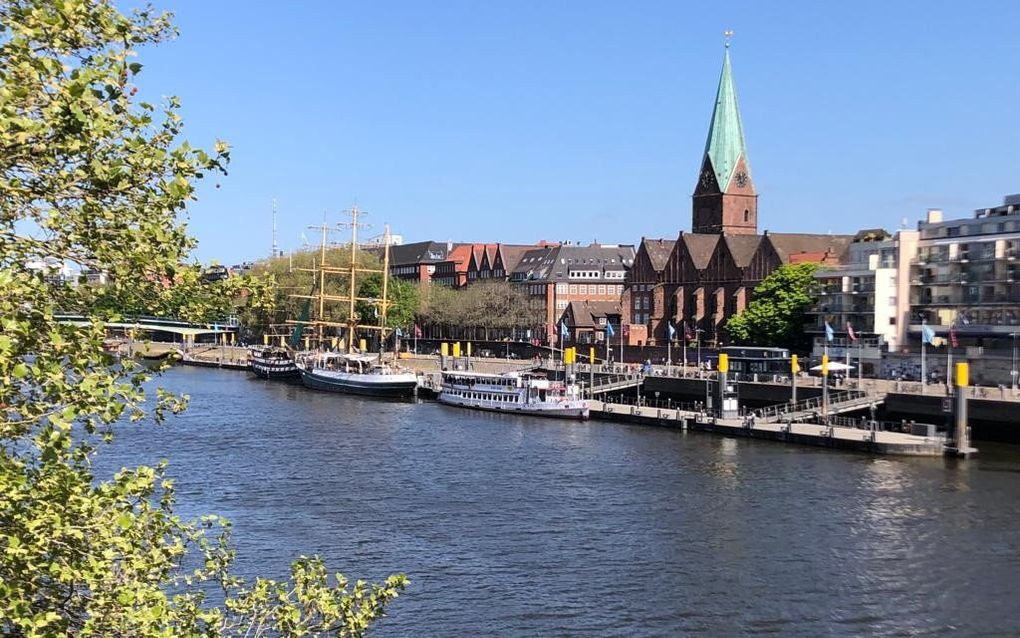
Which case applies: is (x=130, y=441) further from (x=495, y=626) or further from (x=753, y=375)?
(x=753, y=375)

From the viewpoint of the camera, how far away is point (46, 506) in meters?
12.9

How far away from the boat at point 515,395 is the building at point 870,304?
81.2ft

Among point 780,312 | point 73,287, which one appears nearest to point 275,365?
point 780,312

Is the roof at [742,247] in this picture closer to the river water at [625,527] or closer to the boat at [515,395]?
the boat at [515,395]

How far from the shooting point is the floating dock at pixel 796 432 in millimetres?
64312

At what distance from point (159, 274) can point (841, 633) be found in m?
24.4

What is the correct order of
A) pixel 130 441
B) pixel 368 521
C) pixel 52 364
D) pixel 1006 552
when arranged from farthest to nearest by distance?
1. pixel 130 441
2. pixel 368 521
3. pixel 1006 552
4. pixel 52 364

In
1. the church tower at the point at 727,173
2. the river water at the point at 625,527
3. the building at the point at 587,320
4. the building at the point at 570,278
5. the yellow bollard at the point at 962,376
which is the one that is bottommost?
the river water at the point at 625,527

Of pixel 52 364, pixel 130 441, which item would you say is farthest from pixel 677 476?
pixel 52 364

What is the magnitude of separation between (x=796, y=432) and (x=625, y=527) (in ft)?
93.3

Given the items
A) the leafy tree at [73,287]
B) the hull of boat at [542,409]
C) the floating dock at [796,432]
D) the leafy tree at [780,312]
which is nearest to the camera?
the leafy tree at [73,287]

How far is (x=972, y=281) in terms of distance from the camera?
9612 centimetres

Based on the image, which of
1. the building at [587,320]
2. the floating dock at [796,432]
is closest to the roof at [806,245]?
the building at [587,320]

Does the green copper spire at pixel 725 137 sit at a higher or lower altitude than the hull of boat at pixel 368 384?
higher
